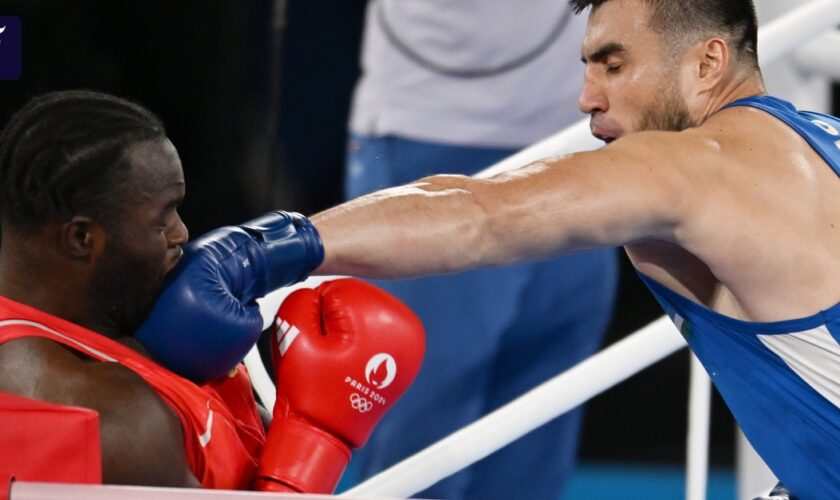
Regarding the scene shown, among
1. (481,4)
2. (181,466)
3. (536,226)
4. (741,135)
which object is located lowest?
(181,466)

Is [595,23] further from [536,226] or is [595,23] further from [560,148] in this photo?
[536,226]

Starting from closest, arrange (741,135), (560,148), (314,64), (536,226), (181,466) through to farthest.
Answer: (181,466)
(536,226)
(741,135)
(560,148)
(314,64)

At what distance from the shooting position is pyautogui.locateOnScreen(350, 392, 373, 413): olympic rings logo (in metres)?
1.48

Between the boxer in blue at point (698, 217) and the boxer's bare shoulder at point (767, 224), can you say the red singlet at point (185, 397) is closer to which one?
the boxer in blue at point (698, 217)

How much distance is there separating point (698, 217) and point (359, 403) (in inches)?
16.6

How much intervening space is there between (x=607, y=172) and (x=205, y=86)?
8.31 ft

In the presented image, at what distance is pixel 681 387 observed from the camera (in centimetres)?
427

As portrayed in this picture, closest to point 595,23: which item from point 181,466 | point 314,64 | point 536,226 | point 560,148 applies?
point 560,148

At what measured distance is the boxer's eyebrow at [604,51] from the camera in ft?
5.52

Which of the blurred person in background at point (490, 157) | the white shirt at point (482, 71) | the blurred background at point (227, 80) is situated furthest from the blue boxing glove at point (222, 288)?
the blurred background at point (227, 80)

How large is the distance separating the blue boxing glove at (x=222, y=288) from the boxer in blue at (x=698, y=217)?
41mm

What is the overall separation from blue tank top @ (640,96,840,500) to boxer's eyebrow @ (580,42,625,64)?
0.16 metres

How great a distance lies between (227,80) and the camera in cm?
384

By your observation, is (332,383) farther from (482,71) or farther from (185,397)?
(482,71)
